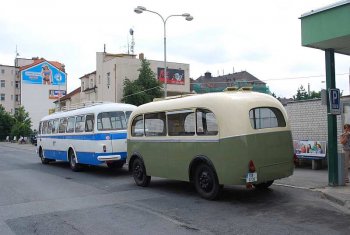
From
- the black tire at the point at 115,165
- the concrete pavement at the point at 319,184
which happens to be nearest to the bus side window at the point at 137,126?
the concrete pavement at the point at 319,184

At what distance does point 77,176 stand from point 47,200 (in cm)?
526

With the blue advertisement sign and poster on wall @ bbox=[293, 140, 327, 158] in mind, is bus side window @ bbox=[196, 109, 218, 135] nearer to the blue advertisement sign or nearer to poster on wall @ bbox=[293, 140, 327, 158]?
poster on wall @ bbox=[293, 140, 327, 158]

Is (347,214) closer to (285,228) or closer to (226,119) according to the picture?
(285,228)

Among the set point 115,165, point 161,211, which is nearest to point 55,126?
point 115,165

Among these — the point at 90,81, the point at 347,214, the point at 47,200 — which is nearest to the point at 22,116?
the point at 90,81

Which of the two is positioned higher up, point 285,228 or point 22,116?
point 22,116

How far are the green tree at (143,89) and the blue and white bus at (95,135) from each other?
2624 cm

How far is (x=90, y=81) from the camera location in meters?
57.2

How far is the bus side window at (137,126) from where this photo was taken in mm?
12570

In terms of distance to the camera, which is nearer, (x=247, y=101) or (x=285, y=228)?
(x=285, y=228)

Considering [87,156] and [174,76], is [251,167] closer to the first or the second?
[87,156]

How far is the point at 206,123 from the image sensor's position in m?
9.96

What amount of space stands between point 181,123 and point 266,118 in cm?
220

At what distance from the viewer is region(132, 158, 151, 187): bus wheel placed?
486 inches
